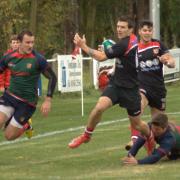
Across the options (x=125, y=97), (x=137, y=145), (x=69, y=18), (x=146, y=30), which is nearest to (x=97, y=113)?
(x=125, y=97)

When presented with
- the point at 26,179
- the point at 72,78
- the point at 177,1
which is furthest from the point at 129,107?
the point at 177,1

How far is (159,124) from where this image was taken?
34.8 ft

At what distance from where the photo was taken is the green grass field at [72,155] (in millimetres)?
9836

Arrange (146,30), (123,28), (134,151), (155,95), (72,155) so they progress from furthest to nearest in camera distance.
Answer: (155,95) < (72,155) < (146,30) < (123,28) < (134,151)

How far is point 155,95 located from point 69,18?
3573 centimetres

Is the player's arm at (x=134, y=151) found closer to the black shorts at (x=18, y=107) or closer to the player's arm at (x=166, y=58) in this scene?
the player's arm at (x=166, y=58)

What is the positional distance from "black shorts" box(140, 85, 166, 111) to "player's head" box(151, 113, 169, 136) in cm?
162

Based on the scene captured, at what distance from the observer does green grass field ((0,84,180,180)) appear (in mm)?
9836

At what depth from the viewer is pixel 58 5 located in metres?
47.3

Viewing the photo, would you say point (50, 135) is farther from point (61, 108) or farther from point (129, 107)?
point (61, 108)

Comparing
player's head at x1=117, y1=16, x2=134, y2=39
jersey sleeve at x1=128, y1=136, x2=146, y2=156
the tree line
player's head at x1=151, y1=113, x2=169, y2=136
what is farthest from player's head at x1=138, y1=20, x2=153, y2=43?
the tree line

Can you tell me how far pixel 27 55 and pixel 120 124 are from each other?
6.52 meters

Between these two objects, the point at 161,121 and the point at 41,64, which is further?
the point at 41,64

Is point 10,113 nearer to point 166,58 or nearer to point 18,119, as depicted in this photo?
point 18,119
